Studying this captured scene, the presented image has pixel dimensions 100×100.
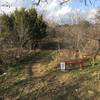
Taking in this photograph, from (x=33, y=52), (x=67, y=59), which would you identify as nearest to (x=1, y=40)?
(x=33, y=52)

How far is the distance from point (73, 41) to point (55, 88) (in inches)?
399

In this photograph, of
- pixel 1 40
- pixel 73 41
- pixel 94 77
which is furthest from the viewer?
pixel 1 40

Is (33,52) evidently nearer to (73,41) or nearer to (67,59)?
(73,41)

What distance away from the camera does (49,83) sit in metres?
19.8

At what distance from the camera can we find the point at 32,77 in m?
21.4

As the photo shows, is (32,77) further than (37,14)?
No

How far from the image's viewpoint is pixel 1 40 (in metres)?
30.6

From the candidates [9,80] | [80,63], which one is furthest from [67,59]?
[9,80]

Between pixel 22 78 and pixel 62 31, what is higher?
pixel 62 31

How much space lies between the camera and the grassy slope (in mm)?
17797

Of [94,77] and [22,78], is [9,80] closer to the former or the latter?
[22,78]

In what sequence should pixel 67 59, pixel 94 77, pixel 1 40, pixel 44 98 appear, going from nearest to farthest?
pixel 44 98 → pixel 94 77 → pixel 67 59 → pixel 1 40

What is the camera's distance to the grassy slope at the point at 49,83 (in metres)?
17.8

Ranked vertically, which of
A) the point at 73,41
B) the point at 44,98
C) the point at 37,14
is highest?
the point at 37,14
